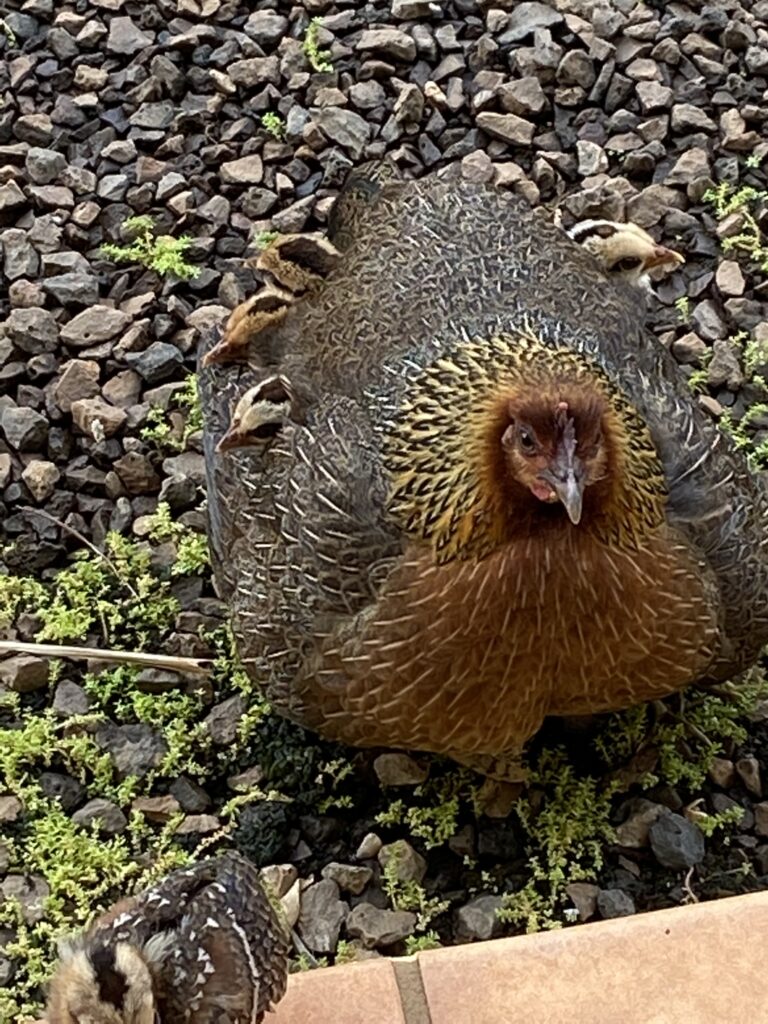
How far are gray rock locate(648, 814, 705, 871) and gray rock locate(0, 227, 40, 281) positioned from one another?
1857 millimetres

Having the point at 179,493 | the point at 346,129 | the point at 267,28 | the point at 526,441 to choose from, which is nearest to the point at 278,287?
the point at 179,493


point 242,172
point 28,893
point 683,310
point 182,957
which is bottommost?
point 28,893

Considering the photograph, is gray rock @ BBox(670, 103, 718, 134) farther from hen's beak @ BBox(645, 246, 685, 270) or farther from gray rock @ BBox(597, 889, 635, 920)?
gray rock @ BBox(597, 889, 635, 920)

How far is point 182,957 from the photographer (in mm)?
2096

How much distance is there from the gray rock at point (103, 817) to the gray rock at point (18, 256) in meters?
1.32

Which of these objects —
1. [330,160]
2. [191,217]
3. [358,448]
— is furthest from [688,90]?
[358,448]

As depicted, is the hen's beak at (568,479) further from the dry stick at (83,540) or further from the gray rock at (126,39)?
the gray rock at (126,39)

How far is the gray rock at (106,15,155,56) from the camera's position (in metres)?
3.95

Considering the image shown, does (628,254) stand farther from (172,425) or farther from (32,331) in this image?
(32,331)

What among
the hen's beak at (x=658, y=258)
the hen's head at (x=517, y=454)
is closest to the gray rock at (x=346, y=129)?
the hen's beak at (x=658, y=258)

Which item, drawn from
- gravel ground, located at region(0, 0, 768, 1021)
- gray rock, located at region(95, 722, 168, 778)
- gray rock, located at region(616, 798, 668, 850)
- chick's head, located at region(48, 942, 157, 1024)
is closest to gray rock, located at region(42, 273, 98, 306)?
gravel ground, located at region(0, 0, 768, 1021)

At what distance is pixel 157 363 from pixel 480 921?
4.62 feet

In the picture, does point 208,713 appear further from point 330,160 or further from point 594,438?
Answer: point 330,160

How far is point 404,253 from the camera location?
2746 millimetres
